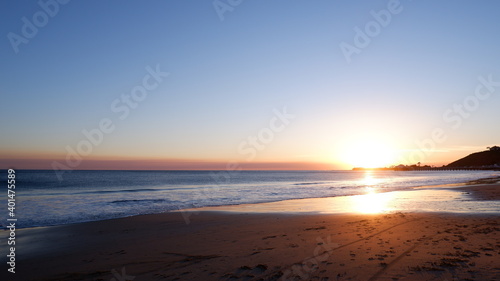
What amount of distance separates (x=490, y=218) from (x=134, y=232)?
15.4 metres

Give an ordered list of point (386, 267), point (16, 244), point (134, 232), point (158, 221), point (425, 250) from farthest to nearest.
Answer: point (158, 221), point (134, 232), point (16, 244), point (425, 250), point (386, 267)

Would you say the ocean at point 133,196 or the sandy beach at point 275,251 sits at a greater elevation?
the ocean at point 133,196

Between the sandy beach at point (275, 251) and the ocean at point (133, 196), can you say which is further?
the ocean at point (133, 196)

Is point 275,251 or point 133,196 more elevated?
point 133,196

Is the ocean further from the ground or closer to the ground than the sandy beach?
further from the ground

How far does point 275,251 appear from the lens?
28.3 ft

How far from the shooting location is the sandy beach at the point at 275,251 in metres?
6.76

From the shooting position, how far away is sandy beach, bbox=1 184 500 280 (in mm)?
6758

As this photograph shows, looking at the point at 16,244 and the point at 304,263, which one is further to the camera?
the point at 16,244

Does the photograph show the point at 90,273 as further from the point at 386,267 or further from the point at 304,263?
the point at 386,267

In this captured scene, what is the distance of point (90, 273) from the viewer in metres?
7.52

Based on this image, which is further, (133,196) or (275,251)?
(133,196)

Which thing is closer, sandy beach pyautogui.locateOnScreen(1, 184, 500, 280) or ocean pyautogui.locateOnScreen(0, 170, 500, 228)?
sandy beach pyautogui.locateOnScreen(1, 184, 500, 280)

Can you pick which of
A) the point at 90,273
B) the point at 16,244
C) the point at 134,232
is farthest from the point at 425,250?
the point at 16,244
